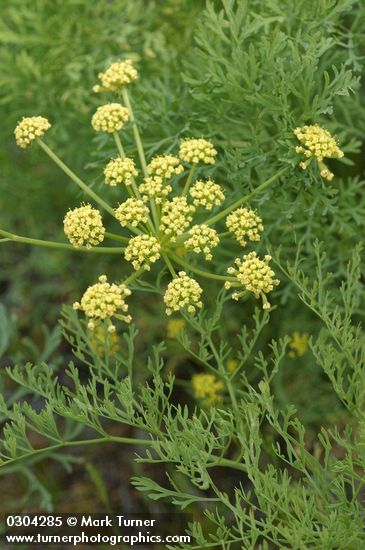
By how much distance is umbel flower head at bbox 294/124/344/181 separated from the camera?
1941mm

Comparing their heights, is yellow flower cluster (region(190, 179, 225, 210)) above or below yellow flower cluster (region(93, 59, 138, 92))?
below

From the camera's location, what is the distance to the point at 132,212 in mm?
1874

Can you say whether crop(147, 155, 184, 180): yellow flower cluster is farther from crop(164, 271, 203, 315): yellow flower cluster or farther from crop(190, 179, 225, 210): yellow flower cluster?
crop(164, 271, 203, 315): yellow flower cluster

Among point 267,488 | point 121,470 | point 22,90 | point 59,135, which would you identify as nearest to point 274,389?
point 121,470

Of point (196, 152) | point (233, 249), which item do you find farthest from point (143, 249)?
point (233, 249)


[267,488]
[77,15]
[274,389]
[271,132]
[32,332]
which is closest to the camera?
[267,488]

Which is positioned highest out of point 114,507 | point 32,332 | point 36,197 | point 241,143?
point 241,143

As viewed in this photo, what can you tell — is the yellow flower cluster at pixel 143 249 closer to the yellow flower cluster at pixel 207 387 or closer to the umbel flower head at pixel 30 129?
the umbel flower head at pixel 30 129

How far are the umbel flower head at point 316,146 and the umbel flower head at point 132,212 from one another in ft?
1.50

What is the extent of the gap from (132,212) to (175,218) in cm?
12

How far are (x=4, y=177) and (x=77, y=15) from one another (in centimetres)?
88

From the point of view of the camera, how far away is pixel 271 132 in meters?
2.69

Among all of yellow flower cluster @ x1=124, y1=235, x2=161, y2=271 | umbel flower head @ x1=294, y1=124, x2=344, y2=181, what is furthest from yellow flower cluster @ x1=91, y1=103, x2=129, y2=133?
umbel flower head @ x1=294, y1=124, x2=344, y2=181

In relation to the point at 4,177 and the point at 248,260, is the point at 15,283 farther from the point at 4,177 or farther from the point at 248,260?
the point at 248,260
